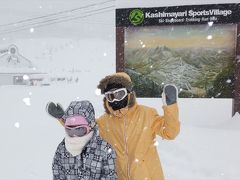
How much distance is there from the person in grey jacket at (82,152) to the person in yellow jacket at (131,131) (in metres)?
0.31

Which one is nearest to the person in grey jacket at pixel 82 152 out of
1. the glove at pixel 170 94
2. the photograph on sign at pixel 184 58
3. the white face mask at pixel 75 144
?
the white face mask at pixel 75 144

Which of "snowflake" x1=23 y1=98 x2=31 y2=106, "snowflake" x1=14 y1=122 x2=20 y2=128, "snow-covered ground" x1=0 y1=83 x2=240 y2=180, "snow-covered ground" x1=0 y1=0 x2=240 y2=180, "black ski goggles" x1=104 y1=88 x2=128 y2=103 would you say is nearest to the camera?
"black ski goggles" x1=104 y1=88 x2=128 y2=103

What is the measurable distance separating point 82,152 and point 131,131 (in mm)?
482

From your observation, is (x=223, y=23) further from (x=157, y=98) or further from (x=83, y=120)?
(x=83, y=120)

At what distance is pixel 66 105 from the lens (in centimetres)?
1138

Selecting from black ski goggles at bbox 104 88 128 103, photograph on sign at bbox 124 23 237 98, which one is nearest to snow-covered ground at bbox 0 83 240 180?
photograph on sign at bbox 124 23 237 98

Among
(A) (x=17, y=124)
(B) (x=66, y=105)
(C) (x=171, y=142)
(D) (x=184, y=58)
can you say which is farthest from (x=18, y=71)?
(C) (x=171, y=142)

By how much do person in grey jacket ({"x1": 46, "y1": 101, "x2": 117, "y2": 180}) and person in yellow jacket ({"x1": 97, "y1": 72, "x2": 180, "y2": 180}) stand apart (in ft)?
1.02

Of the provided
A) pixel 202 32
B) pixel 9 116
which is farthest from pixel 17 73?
pixel 202 32

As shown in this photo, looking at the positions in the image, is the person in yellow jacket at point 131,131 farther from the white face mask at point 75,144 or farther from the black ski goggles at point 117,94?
the white face mask at point 75,144

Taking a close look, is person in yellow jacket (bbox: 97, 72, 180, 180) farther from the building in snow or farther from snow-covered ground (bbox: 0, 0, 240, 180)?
the building in snow

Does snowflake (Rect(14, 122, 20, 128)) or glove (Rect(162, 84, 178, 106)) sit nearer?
glove (Rect(162, 84, 178, 106))

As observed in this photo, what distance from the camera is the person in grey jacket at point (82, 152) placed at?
2732 millimetres

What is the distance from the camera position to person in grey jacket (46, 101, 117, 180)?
2732 mm
